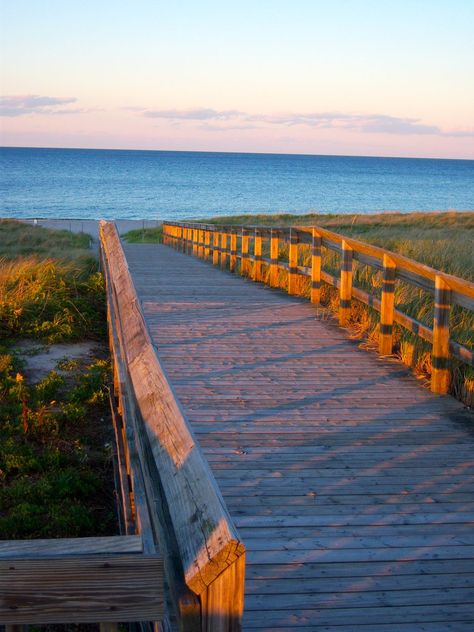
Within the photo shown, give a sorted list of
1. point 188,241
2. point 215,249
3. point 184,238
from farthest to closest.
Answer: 1. point 184,238
2. point 188,241
3. point 215,249

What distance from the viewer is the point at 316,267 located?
1123 cm

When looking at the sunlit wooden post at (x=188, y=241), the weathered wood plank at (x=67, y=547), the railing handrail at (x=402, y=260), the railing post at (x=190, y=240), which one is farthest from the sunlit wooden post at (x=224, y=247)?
the weathered wood plank at (x=67, y=547)

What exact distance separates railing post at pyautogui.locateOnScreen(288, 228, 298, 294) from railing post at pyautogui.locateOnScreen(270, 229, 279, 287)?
0.98 m

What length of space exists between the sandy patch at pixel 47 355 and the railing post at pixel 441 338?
491 centimetres

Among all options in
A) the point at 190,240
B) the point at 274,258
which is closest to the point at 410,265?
the point at 274,258

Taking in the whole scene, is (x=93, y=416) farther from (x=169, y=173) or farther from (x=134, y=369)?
(x=169, y=173)

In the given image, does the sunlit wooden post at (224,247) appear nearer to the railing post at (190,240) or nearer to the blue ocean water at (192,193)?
the railing post at (190,240)

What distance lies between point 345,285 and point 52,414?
3.73 metres

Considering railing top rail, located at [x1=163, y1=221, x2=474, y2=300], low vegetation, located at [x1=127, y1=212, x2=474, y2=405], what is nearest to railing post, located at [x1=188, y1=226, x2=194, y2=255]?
low vegetation, located at [x1=127, y1=212, x2=474, y2=405]

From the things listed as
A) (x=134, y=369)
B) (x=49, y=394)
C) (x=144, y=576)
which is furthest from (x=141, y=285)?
(x=144, y=576)

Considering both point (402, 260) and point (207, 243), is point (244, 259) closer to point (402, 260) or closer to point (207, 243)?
point (207, 243)

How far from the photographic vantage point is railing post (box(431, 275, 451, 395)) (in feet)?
21.9

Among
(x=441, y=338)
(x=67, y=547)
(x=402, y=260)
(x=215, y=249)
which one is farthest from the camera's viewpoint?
(x=215, y=249)

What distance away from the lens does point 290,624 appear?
331 centimetres
